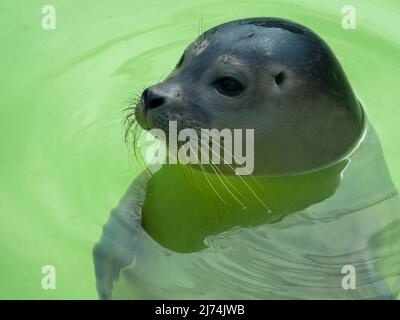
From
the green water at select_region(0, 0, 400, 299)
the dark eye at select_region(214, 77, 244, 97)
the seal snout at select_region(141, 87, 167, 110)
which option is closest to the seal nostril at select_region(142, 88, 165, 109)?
the seal snout at select_region(141, 87, 167, 110)

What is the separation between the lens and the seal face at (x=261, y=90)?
139 inches

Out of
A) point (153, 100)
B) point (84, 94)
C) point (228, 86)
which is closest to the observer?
point (153, 100)

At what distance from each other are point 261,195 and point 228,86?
0.58 m

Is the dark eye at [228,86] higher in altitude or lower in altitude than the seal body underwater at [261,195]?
higher

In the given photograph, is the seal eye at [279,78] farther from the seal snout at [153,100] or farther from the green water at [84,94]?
the green water at [84,94]

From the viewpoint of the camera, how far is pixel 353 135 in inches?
155

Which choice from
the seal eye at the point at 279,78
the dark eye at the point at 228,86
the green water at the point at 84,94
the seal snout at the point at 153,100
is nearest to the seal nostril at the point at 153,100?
the seal snout at the point at 153,100

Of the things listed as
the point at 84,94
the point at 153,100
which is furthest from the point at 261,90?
the point at 84,94

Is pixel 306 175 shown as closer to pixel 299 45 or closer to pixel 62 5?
pixel 299 45

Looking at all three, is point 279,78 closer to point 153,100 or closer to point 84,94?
point 153,100

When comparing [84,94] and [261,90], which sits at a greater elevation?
[84,94]

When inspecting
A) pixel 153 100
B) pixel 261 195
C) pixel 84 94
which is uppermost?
pixel 84 94

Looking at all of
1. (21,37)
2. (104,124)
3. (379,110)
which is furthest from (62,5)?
(379,110)

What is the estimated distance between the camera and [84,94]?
4.73m
